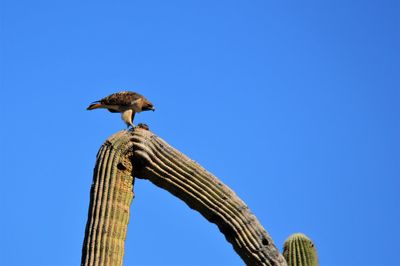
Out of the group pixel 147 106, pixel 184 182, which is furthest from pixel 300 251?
pixel 147 106

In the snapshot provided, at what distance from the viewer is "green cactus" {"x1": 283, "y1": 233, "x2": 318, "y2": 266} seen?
8086 millimetres

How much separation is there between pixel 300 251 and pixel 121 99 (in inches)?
97.8

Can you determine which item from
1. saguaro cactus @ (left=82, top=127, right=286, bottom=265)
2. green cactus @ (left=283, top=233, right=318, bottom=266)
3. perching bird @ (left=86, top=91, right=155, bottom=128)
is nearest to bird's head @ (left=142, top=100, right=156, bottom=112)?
perching bird @ (left=86, top=91, right=155, bottom=128)

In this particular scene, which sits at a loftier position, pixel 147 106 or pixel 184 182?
pixel 147 106

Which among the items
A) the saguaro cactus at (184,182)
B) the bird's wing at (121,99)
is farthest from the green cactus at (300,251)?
the bird's wing at (121,99)

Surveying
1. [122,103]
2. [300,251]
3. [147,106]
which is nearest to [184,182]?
[122,103]

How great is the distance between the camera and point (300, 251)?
812 centimetres

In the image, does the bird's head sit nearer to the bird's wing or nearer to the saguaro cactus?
the bird's wing

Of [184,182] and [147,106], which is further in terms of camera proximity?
[147,106]

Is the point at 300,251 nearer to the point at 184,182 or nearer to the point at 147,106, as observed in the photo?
the point at 184,182

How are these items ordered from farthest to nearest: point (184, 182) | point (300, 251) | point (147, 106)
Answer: point (147, 106), point (300, 251), point (184, 182)

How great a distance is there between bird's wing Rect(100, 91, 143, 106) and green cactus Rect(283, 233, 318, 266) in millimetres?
2263

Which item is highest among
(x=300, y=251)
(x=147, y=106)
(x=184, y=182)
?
(x=147, y=106)

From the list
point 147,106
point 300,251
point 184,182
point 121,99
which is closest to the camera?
point 184,182
